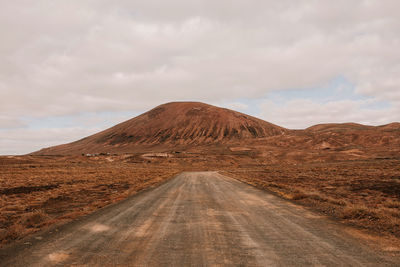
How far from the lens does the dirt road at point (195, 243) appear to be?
566cm

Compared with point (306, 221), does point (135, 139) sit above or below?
above

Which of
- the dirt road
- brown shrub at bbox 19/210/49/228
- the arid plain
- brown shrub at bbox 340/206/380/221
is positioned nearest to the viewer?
the dirt road

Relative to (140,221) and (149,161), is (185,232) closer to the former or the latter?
(140,221)

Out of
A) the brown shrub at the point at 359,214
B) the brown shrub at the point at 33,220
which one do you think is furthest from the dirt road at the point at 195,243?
the brown shrub at the point at 33,220

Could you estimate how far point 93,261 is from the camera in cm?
562

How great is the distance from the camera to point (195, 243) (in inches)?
269

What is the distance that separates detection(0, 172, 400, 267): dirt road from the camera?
5.66 meters

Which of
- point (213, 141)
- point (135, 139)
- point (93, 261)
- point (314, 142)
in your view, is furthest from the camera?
point (135, 139)

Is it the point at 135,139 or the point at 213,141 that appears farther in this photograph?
the point at 135,139

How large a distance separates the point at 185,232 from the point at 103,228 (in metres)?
2.99

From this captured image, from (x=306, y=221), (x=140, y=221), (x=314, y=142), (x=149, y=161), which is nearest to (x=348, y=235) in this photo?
(x=306, y=221)

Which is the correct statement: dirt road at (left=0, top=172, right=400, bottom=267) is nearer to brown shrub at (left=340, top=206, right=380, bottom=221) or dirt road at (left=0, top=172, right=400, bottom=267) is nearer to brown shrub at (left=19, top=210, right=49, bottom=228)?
brown shrub at (left=340, top=206, right=380, bottom=221)

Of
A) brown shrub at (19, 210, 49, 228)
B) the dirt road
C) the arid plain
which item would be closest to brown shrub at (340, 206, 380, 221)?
the arid plain

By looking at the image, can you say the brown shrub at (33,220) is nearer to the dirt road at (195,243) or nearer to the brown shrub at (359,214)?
the dirt road at (195,243)
